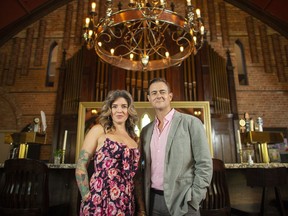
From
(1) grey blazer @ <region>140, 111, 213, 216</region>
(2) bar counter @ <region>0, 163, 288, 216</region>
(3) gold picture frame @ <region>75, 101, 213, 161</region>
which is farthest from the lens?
(3) gold picture frame @ <region>75, 101, 213, 161</region>

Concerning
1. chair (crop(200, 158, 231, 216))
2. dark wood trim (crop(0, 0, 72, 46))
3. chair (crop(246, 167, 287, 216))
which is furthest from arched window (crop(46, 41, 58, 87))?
chair (crop(246, 167, 287, 216))

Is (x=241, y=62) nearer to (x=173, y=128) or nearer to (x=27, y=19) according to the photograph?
(x=173, y=128)

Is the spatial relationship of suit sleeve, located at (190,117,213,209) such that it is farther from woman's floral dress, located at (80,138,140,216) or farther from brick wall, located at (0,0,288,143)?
brick wall, located at (0,0,288,143)

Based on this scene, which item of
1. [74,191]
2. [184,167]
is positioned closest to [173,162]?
[184,167]

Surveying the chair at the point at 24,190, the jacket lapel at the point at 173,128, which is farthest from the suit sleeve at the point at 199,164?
the chair at the point at 24,190

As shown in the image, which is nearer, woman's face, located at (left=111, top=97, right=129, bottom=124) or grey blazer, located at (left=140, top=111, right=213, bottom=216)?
grey blazer, located at (left=140, top=111, right=213, bottom=216)

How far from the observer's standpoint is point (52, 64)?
6438mm

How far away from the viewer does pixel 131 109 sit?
1.69 metres

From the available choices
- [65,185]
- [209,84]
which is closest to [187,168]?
[65,185]

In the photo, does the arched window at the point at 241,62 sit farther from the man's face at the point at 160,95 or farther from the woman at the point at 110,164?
the woman at the point at 110,164

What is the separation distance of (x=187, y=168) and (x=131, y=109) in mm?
599

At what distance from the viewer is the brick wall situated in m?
5.78

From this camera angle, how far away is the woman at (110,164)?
1.36 metres

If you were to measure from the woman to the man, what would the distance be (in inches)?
4.8
